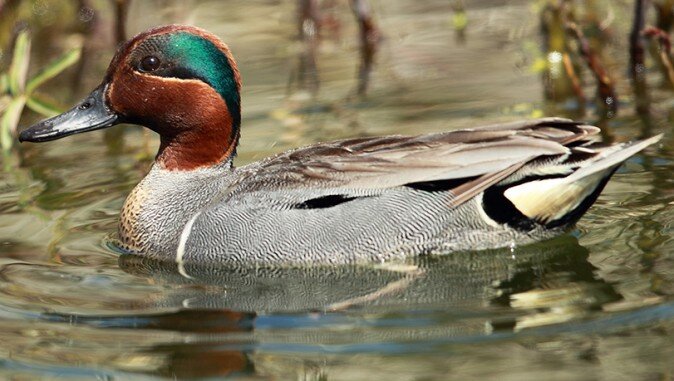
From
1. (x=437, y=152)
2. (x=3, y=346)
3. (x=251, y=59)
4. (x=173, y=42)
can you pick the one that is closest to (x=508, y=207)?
(x=437, y=152)

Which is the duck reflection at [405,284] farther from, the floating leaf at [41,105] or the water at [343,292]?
the floating leaf at [41,105]

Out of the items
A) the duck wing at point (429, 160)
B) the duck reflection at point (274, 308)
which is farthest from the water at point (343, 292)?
the duck wing at point (429, 160)

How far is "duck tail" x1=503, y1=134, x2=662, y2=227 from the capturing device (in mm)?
5992

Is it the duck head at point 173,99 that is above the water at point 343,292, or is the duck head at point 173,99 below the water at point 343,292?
above

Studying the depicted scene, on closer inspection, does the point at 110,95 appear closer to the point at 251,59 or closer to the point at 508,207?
the point at 508,207

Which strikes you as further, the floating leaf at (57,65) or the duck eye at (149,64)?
the floating leaf at (57,65)

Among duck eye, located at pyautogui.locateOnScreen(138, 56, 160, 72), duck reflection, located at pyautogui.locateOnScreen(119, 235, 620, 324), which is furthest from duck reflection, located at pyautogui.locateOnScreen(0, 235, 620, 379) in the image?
duck eye, located at pyautogui.locateOnScreen(138, 56, 160, 72)

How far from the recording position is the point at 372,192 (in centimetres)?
614

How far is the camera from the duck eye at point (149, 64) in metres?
6.66

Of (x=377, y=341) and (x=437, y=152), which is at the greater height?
(x=437, y=152)

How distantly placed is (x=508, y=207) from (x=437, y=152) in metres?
0.44

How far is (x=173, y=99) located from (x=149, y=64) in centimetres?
22

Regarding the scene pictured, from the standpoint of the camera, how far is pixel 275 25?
480 inches

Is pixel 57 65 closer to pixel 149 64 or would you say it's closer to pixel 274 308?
pixel 149 64
